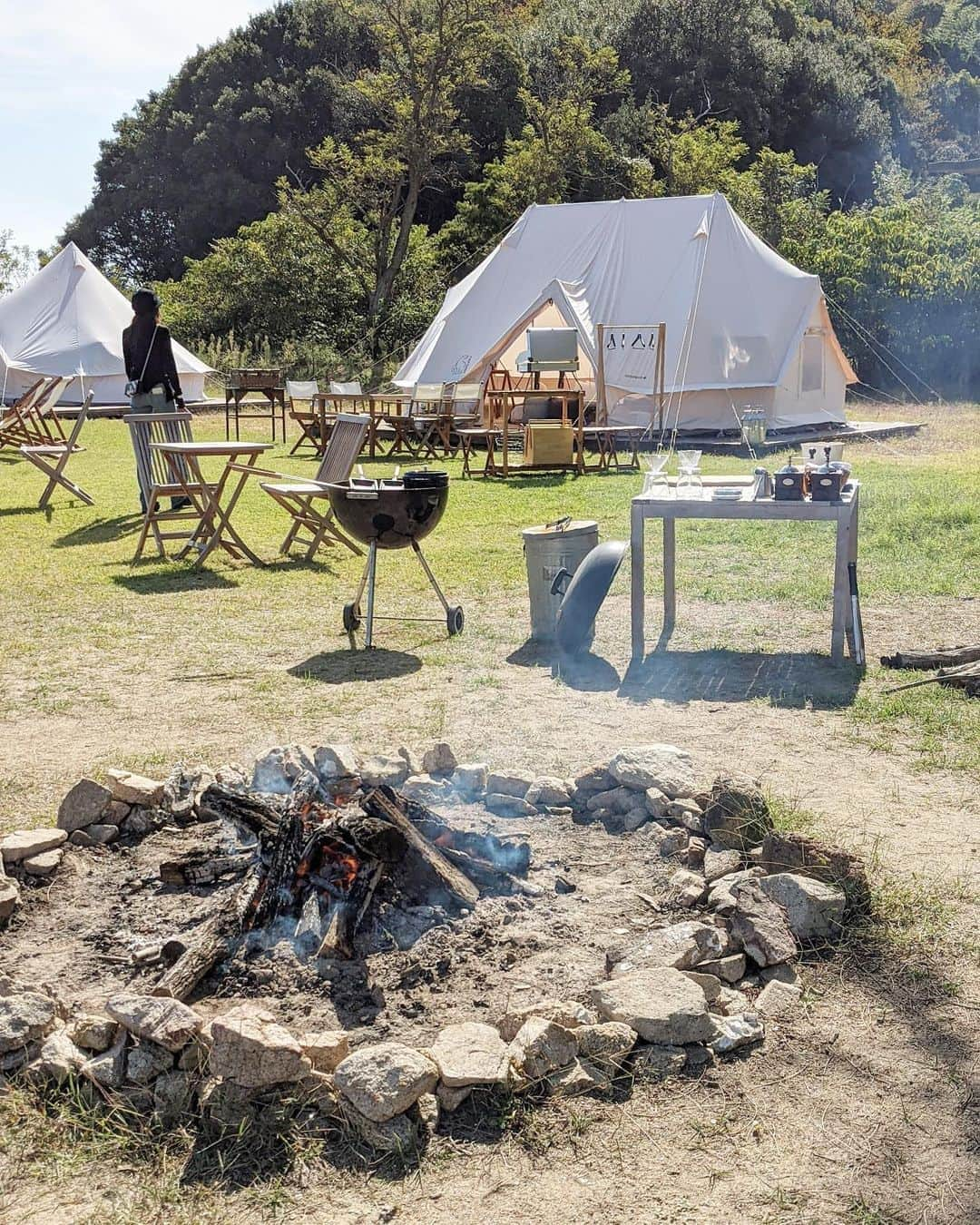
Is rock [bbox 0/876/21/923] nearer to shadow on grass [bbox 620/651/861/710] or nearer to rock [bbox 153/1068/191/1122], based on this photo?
rock [bbox 153/1068/191/1122]

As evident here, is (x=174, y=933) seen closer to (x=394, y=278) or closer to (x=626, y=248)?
(x=626, y=248)

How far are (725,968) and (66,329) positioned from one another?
17915 millimetres

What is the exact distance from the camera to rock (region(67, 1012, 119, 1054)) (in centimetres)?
258

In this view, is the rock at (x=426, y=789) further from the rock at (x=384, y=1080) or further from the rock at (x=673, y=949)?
the rock at (x=384, y=1080)

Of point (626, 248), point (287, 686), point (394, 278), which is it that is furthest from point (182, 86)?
point (287, 686)

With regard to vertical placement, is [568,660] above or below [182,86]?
below

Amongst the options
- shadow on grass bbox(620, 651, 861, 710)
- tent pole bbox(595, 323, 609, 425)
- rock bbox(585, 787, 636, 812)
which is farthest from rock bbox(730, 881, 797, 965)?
tent pole bbox(595, 323, 609, 425)

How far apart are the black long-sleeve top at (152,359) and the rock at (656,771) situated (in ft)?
21.3

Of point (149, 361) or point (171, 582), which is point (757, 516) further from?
point (149, 361)

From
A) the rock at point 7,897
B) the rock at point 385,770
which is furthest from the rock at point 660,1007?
the rock at point 7,897

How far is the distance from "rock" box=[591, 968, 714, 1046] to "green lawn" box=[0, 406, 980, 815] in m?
1.96

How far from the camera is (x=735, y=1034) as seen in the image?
2656mm

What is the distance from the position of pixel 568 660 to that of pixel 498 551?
308cm

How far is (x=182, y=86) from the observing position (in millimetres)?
37219
